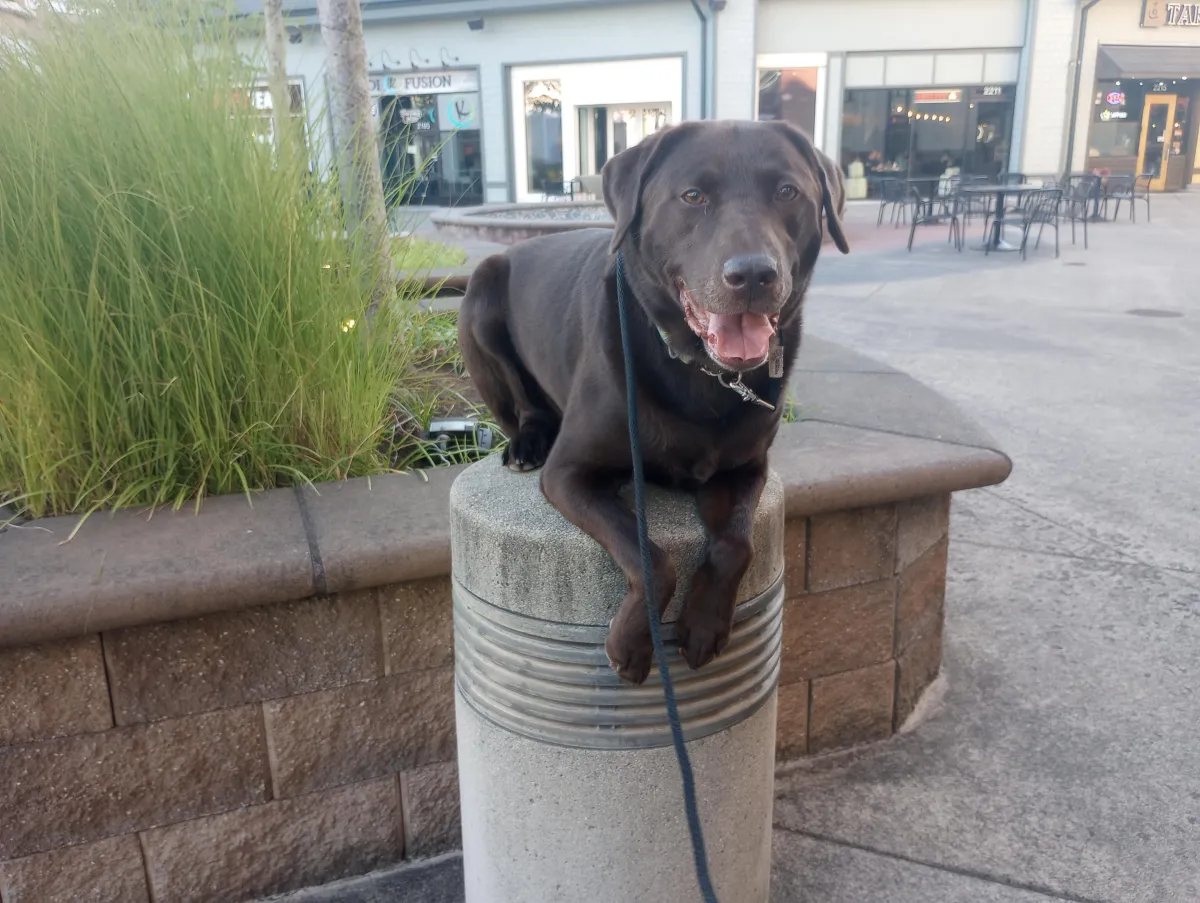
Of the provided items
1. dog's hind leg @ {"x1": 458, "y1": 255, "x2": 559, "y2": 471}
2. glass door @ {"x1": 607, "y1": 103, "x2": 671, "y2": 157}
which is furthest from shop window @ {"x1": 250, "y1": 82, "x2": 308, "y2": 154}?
glass door @ {"x1": 607, "y1": 103, "x2": 671, "y2": 157}

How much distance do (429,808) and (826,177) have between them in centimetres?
194

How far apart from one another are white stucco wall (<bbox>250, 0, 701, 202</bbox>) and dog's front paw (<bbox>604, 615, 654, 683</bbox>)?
22673mm

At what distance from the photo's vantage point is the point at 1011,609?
3.85 m

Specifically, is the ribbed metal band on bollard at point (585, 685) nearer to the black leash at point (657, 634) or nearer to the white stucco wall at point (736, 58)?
the black leash at point (657, 634)

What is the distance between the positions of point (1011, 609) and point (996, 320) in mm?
6378

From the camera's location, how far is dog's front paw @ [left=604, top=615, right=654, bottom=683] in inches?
70.0

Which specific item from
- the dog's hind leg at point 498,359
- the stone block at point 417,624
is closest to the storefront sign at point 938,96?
the dog's hind leg at point 498,359

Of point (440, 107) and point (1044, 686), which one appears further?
point (440, 107)

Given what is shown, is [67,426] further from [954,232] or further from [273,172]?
[954,232]

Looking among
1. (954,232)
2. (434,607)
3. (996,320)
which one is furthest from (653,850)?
(954,232)

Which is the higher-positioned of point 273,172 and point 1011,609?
point 273,172

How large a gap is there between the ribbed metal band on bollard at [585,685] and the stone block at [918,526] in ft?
3.89

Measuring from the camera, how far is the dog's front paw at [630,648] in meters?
1.78

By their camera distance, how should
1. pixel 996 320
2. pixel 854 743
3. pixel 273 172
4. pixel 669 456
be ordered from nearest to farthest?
pixel 669 456
pixel 273 172
pixel 854 743
pixel 996 320
